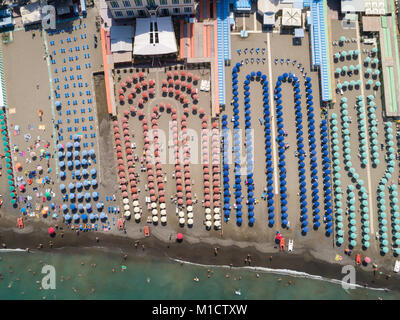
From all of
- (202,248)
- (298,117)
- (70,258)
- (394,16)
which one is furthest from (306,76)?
(70,258)

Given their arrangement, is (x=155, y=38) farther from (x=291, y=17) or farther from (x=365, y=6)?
(x=365, y=6)

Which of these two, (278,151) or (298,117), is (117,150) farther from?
(298,117)

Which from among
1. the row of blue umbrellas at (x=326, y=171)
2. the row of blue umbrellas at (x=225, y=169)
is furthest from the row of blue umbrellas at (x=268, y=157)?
the row of blue umbrellas at (x=326, y=171)

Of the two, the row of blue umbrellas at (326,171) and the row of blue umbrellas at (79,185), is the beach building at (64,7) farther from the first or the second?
the row of blue umbrellas at (326,171)
